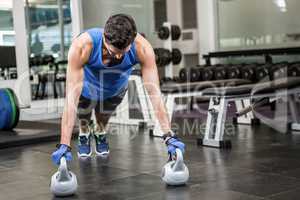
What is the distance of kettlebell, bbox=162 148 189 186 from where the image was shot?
2221 mm

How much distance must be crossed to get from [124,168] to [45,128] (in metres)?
2.03

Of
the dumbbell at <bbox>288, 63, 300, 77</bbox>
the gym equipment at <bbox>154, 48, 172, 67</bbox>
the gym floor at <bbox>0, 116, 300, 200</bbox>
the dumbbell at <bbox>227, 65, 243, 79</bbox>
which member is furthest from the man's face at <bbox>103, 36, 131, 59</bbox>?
the gym equipment at <bbox>154, 48, 172, 67</bbox>

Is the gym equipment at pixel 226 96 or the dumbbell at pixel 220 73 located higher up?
the dumbbell at pixel 220 73

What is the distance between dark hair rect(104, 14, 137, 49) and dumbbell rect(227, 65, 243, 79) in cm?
342

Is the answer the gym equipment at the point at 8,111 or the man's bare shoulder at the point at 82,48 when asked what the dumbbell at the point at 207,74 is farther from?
the man's bare shoulder at the point at 82,48

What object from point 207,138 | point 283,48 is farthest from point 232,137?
point 283,48

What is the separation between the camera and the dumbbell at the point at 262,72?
5094 mm

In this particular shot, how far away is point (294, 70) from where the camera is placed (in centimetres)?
482

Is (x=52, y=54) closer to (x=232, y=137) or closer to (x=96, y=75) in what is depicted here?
(x=232, y=137)

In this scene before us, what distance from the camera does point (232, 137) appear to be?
12.5 ft

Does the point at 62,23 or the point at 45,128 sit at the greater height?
the point at 62,23

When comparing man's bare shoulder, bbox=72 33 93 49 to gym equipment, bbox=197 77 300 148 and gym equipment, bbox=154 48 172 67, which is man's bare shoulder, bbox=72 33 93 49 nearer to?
gym equipment, bbox=197 77 300 148

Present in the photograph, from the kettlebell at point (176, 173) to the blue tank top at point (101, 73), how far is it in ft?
1.78

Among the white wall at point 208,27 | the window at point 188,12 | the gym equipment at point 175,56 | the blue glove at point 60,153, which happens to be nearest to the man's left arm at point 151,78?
the blue glove at point 60,153
